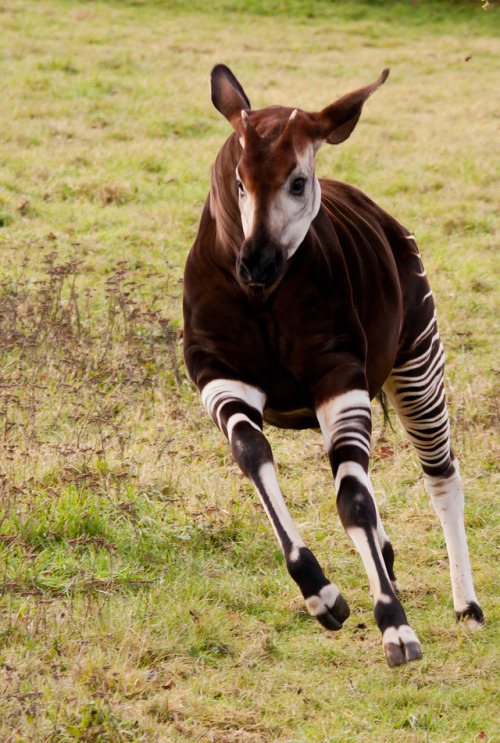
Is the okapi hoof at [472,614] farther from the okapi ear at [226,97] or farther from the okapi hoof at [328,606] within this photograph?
the okapi ear at [226,97]

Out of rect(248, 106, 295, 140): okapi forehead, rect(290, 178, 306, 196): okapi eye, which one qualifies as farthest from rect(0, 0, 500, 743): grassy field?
rect(248, 106, 295, 140): okapi forehead

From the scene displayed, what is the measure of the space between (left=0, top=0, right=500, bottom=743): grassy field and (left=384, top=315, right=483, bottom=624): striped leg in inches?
13.2

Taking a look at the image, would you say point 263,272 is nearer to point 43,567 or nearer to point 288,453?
point 43,567

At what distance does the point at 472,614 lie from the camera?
12.8ft

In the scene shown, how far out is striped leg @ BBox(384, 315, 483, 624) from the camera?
4.16 metres

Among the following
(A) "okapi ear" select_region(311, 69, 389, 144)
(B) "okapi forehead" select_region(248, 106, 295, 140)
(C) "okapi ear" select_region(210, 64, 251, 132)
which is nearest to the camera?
(B) "okapi forehead" select_region(248, 106, 295, 140)

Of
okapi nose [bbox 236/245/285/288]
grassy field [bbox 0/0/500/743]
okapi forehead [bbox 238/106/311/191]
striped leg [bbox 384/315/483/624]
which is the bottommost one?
grassy field [bbox 0/0/500/743]

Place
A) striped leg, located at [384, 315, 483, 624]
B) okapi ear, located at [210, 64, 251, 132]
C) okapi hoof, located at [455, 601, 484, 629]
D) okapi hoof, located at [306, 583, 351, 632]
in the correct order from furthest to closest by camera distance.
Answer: striped leg, located at [384, 315, 483, 624] → okapi hoof, located at [455, 601, 484, 629] → okapi ear, located at [210, 64, 251, 132] → okapi hoof, located at [306, 583, 351, 632]

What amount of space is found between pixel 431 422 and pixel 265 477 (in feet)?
4.73

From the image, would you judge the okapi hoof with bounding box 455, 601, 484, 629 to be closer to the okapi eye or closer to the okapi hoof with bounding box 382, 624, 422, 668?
the okapi hoof with bounding box 382, 624, 422, 668

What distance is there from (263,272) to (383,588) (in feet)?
3.46

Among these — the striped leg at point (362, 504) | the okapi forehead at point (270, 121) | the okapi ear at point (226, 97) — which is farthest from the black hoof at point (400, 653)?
the okapi ear at point (226, 97)

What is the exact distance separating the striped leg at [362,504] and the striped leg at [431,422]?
1.06 metres

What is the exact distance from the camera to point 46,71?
13336 millimetres
